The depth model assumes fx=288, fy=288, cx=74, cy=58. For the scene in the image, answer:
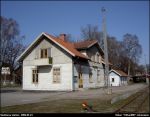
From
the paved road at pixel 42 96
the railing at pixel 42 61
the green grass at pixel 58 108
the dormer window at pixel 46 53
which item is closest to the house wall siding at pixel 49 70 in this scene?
the railing at pixel 42 61

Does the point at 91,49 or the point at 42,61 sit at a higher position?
the point at 91,49

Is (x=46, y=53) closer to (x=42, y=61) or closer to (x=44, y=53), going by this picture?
(x=44, y=53)

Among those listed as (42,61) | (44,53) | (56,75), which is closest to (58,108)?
(56,75)

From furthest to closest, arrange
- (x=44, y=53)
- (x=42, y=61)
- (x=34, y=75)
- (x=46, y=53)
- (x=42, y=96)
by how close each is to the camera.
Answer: (x=34, y=75), (x=44, y=53), (x=46, y=53), (x=42, y=61), (x=42, y=96)

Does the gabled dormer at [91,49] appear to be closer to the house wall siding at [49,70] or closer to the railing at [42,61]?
the house wall siding at [49,70]

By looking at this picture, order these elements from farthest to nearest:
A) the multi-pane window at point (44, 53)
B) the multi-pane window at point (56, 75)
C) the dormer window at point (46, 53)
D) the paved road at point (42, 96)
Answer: the multi-pane window at point (44, 53) → the dormer window at point (46, 53) → the multi-pane window at point (56, 75) → the paved road at point (42, 96)

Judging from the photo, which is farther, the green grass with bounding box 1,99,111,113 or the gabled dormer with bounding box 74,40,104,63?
the gabled dormer with bounding box 74,40,104,63

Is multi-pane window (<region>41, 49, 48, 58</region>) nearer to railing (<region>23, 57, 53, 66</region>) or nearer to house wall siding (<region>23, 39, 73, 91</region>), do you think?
house wall siding (<region>23, 39, 73, 91</region>)

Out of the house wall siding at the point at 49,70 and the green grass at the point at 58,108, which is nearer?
the green grass at the point at 58,108

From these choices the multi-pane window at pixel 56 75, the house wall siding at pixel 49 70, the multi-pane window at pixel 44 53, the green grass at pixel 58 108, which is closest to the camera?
the green grass at pixel 58 108

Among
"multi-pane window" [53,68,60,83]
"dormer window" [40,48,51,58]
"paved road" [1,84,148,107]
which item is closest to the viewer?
"paved road" [1,84,148,107]

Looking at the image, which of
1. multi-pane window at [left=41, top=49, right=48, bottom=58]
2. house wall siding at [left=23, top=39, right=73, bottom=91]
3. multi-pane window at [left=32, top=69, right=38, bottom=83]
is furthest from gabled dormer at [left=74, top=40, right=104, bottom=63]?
multi-pane window at [left=32, top=69, right=38, bottom=83]

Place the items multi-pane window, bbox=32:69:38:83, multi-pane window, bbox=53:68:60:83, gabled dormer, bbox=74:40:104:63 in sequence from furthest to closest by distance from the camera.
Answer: gabled dormer, bbox=74:40:104:63 < multi-pane window, bbox=32:69:38:83 < multi-pane window, bbox=53:68:60:83

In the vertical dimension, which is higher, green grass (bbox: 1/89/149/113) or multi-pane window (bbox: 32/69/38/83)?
multi-pane window (bbox: 32/69/38/83)
